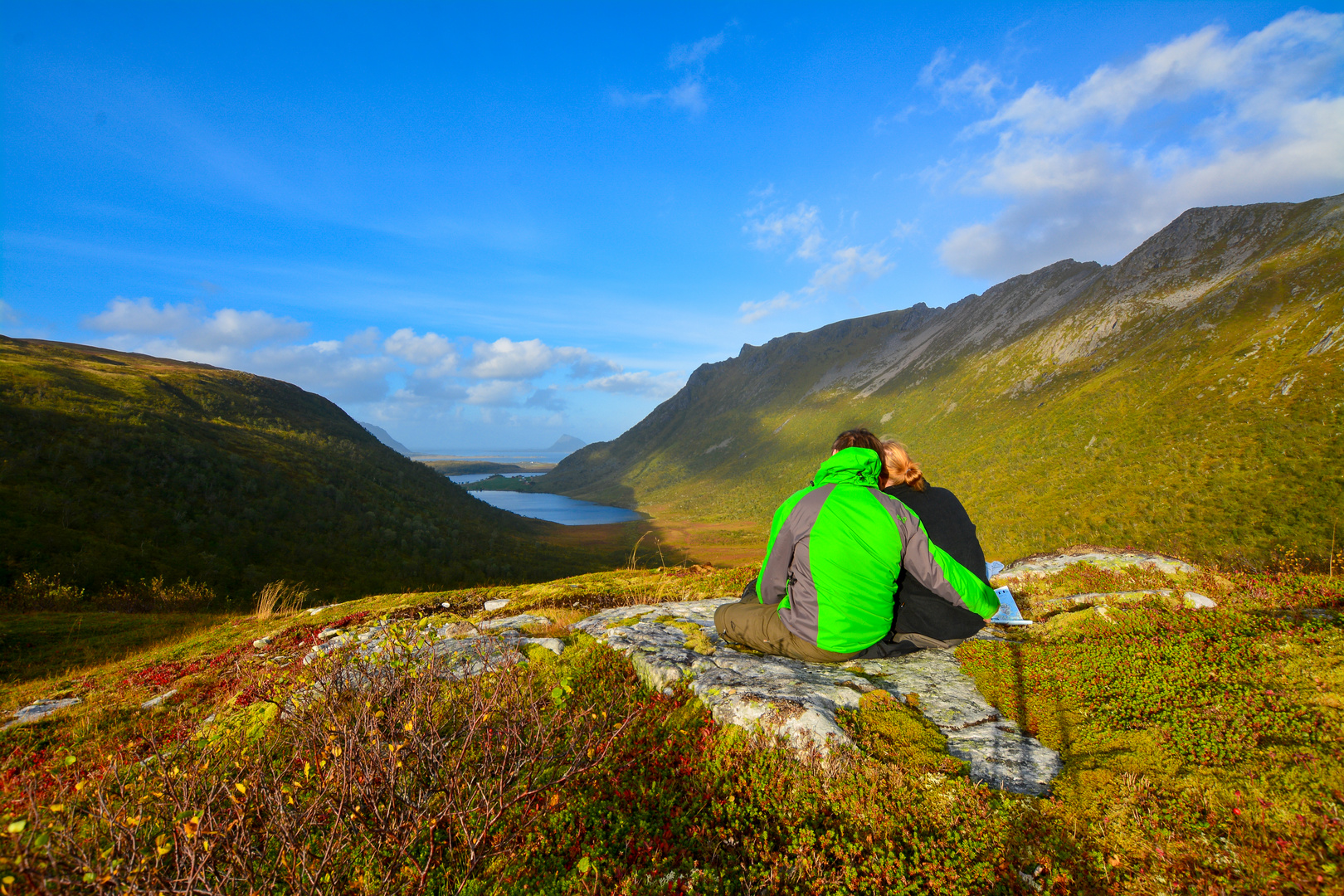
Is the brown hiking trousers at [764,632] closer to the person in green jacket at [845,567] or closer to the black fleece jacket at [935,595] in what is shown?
the person in green jacket at [845,567]

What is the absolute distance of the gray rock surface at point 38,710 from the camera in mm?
6538

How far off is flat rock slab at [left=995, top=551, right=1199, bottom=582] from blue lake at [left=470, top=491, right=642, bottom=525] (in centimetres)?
10102

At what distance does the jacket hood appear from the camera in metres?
5.16

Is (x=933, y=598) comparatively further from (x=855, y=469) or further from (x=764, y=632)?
(x=764, y=632)

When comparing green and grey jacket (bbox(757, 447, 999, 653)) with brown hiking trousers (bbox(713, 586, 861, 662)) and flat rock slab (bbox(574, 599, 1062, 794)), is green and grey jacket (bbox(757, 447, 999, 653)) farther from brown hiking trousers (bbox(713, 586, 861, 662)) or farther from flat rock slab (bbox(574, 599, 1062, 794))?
flat rock slab (bbox(574, 599, 1062, 794))

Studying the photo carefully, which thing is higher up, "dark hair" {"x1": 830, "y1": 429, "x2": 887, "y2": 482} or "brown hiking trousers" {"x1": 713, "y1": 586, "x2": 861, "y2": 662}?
"dark hair" {"x1": 830, "y1": 429, "x2": 887, "y2": 482}

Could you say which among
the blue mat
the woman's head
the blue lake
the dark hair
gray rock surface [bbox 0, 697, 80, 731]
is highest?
the dark hair

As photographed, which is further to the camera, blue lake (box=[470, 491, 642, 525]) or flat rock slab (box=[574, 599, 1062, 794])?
blue lake (box=[470, 491, 642, 525])

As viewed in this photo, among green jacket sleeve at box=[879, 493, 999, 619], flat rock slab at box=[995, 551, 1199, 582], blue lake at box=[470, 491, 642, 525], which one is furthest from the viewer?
blue lake at box=[470, 491, 642, 525]

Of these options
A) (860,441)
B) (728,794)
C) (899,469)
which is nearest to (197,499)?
(728,794)

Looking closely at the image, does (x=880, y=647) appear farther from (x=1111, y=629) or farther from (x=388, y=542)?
(x=388, y=542)

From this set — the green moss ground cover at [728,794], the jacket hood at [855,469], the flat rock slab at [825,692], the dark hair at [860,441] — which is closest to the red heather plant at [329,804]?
the green moss ground cover at [728,794]

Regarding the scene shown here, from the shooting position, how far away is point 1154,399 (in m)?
42.0

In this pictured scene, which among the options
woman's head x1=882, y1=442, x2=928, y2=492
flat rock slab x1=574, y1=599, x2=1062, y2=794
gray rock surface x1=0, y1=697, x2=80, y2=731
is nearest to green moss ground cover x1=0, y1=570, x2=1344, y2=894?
flat rock slab x1=574, y1=599, x2=1062, y2=794
